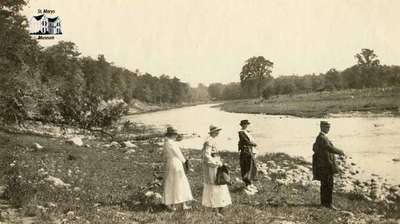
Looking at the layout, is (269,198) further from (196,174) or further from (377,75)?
(377,75)

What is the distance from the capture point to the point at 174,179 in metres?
9.73

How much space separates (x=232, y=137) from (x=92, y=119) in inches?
617

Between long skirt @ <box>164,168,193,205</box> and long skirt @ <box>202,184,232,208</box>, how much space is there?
0.39 m

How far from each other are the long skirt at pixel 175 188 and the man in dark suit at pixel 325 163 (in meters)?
3.37

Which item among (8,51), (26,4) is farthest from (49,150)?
(26,4)

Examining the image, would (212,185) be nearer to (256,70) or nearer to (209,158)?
(209,158)

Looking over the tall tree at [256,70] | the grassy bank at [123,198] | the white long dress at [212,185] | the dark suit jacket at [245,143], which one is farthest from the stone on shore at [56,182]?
the tall tree at [256,70]

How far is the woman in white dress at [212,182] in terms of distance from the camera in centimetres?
963

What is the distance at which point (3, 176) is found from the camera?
1235 cm

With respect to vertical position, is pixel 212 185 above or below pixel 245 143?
below

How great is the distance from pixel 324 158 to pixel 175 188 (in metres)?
3.70

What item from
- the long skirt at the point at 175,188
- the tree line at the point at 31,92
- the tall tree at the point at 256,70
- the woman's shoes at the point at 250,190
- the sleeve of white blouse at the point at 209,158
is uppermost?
the tall tree at the point at 256,70

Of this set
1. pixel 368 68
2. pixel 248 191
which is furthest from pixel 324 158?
pixel 368 68

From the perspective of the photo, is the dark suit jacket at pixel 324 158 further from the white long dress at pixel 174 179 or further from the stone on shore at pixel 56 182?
the stone on shore at pixel 56 182
